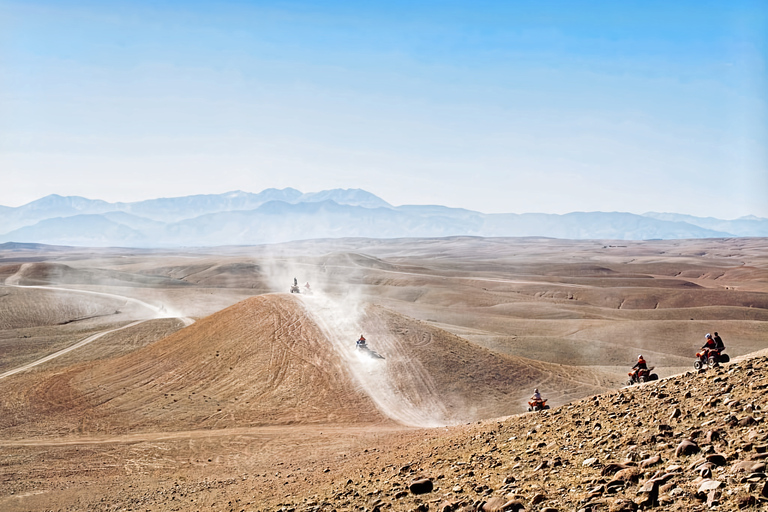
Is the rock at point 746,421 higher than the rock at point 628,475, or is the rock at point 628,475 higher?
the rock at point 746,421

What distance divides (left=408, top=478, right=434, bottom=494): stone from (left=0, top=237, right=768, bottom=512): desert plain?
12cm

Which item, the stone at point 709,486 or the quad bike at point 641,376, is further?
the quad bike at point 641,376

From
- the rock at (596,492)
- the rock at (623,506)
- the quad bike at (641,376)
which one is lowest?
the quad bike at (641,376)

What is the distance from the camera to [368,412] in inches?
1022

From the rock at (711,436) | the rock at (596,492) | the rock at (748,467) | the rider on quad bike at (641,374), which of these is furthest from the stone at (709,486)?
the rider on quad bike at (641,374)

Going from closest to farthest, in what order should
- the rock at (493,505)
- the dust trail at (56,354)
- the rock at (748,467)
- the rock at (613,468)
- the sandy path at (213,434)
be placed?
the rock at (748,467) < the rock at (493,505) < the rock at (613,468) < the sandy path at (213,434) < the dust trail at (56,354)

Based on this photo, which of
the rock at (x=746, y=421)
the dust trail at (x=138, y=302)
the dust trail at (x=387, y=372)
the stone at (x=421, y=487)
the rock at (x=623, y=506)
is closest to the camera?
the rock at (x=623, y=506)

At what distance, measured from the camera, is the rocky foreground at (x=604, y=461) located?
7.14 m

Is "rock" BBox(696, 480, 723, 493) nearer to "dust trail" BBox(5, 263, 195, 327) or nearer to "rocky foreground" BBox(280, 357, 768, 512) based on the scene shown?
"rocky foreground" BBox(280, 357, 768, 512)

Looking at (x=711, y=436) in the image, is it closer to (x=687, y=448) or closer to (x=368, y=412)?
(x=687, y=448)

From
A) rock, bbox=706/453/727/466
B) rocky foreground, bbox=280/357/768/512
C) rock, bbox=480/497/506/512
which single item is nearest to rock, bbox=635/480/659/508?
rocky foreground, bbox=280/357/768/512

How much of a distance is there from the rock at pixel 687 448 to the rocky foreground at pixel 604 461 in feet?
0.05

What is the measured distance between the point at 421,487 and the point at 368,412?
1596 cm

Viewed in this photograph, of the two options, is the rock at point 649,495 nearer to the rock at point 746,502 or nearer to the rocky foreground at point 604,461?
the rocky foreground at point 604,461
